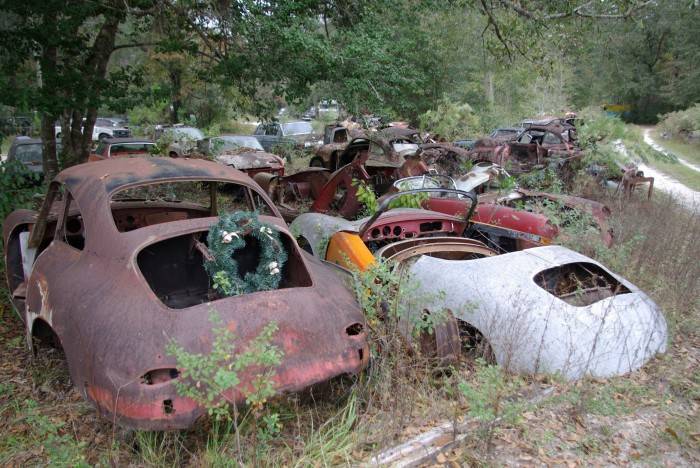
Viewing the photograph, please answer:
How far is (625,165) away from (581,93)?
1625 inches

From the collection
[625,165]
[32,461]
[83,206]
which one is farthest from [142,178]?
[625,165]

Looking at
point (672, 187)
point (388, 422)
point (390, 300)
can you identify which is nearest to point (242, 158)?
point (390, 300)

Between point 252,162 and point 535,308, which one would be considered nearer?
point 535,308

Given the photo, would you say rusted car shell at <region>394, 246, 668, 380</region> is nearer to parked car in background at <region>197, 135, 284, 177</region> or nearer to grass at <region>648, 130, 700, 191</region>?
parked car in background at <region>197, 135, 284, 177</region>

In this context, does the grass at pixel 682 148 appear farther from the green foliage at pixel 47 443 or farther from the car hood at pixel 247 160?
the green foliage at pixel 47 443

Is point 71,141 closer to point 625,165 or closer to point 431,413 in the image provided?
point 431,413

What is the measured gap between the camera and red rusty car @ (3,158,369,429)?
3.07 m

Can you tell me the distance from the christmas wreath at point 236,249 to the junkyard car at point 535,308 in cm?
87

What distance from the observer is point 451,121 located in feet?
68.0

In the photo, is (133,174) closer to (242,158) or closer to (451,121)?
(242,158)

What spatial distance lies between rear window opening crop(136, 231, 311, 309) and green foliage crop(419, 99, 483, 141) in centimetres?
1664

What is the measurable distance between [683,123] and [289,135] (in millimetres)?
22760

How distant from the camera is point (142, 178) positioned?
4.34 meters

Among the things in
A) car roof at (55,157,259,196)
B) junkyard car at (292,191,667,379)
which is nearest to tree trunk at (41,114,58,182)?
car roof at (55,157,259,196)
